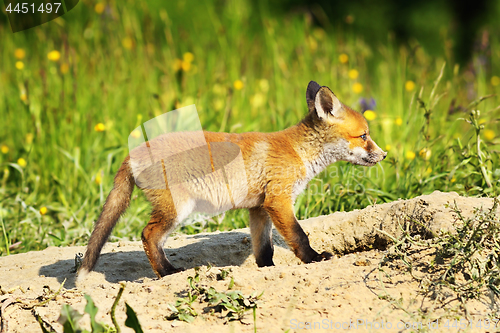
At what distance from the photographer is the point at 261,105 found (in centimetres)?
646

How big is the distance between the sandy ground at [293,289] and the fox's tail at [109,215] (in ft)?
0.66

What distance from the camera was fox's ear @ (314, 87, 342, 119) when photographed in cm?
360

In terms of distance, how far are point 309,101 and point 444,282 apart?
186cm

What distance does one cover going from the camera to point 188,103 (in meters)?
5.93

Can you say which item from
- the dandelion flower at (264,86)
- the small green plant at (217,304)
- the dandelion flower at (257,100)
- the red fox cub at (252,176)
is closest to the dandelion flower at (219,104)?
the dandelion flower at (257,100)

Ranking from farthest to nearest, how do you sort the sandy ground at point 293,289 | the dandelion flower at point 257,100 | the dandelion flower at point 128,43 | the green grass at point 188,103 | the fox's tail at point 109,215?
the dandelion flower at point 128,43, the dandelion flower at point 257,100, the green grass at point 188,103, the fox's tail at point 109,215, the sandy ground at point 293,289

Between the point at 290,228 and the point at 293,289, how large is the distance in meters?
0.75

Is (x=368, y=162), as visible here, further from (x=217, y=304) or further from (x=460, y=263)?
(x=217, y=304)

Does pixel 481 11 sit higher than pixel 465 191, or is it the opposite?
pixel 481 11

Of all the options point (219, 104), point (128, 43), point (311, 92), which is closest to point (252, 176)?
point (311, 92)

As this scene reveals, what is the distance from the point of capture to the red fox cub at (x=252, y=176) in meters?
3.31

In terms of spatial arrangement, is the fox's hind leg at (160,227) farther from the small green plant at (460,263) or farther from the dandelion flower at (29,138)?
the dandelion flower at (29,138)

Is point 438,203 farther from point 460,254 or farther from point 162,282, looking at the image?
point 162,282

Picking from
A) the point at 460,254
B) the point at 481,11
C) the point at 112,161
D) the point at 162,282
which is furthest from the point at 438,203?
the point at 481,11
